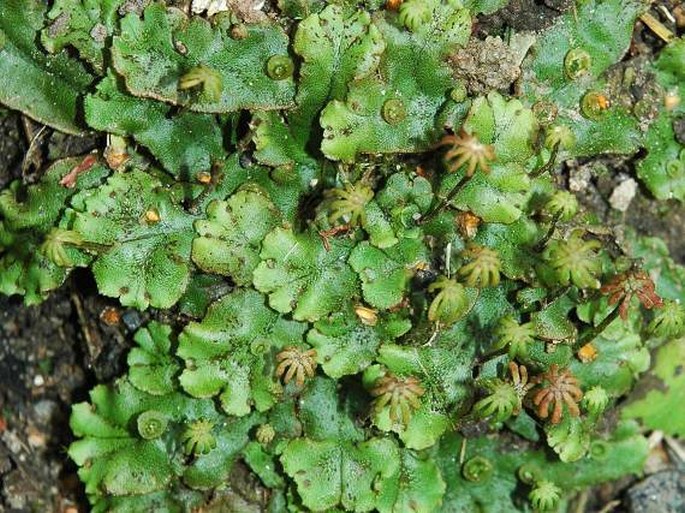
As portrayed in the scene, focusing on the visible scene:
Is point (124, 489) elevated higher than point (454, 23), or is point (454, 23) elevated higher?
point (454, 23)

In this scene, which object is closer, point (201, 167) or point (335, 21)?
point (335, 21)

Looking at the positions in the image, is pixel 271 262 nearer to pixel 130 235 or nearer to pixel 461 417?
pixel 130 235

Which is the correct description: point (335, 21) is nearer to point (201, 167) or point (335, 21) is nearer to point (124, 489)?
point (201, 167)

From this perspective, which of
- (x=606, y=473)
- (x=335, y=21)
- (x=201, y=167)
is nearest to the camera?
(x=335, y=21)

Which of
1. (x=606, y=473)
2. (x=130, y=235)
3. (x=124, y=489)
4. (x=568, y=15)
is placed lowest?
(x=124, y=489)

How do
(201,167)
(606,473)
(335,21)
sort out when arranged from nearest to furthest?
(335,21)
(201,167)
(606,473)

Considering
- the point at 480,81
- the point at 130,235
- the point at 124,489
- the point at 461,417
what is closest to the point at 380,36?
the point at 480,81
